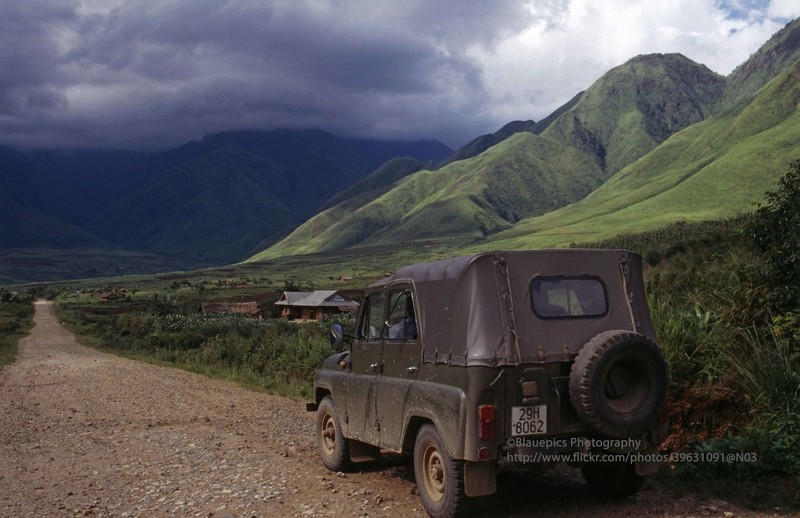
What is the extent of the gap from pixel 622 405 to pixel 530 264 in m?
1.65

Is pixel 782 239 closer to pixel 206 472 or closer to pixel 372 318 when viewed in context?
pixel 372 318

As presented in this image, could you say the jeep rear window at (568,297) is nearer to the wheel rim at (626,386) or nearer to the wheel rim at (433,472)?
the wheel rim at (626,386)

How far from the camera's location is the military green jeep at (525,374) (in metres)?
6.61

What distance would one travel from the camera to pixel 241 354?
29.1 meters

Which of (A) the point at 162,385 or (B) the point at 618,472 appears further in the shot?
(A) the point at 162,385

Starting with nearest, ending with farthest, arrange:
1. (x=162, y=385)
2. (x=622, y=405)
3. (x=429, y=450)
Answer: (x=622, y=405), (x=429, y=450), (x=162, y=385)

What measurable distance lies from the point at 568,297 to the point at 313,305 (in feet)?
273

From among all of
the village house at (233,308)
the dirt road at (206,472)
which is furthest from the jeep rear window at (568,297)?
the village house at (233,308)

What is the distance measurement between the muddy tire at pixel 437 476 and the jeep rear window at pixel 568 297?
1679 mm

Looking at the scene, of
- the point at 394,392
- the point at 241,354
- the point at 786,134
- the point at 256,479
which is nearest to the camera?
the point at 394,392

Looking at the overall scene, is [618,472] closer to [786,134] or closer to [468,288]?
[468,288]

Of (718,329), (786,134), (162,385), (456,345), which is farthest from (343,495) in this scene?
(786,134)

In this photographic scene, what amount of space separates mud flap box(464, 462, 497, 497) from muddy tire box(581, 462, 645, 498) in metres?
1.68

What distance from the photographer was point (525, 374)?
6.70m
